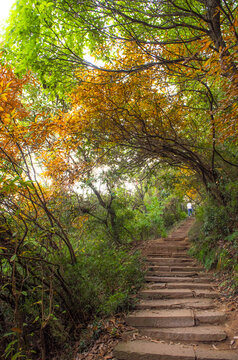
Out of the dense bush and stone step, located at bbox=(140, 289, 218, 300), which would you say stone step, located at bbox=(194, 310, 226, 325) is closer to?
stone step, located at bbox=(140, 289, 218, 300)

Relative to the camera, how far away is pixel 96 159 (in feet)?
21.8

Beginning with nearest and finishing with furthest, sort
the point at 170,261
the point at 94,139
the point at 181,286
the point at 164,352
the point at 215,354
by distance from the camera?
the point at 215,354 → the point at 164,352 → the point at 181,286 → the point at 94,139 → the point at 170,261

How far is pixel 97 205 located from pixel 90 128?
4207 millimetres

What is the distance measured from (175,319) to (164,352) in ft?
2.73

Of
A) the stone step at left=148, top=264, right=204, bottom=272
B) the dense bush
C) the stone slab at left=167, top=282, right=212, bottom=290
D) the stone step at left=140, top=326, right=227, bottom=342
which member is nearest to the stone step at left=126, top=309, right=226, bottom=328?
the stone step at left=140, top=326, right=227, bottom=342

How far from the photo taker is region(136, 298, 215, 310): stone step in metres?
4.23

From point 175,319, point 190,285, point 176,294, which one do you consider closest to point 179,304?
point 176,294

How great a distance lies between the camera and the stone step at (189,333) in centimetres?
326

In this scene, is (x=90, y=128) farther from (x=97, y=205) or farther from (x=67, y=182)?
(x=97, y=205)

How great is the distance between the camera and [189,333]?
3.35 metres

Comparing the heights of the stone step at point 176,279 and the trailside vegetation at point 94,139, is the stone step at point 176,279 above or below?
below

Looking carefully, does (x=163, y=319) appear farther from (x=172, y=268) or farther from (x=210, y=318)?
(x=172, y=268)

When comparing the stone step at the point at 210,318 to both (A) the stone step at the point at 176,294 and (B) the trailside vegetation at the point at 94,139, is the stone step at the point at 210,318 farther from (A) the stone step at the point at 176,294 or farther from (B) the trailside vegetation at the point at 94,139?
(B) the trailside vegetation at the point at 94,139

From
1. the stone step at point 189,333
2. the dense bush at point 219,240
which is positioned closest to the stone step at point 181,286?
the dense bush at point 219,240
